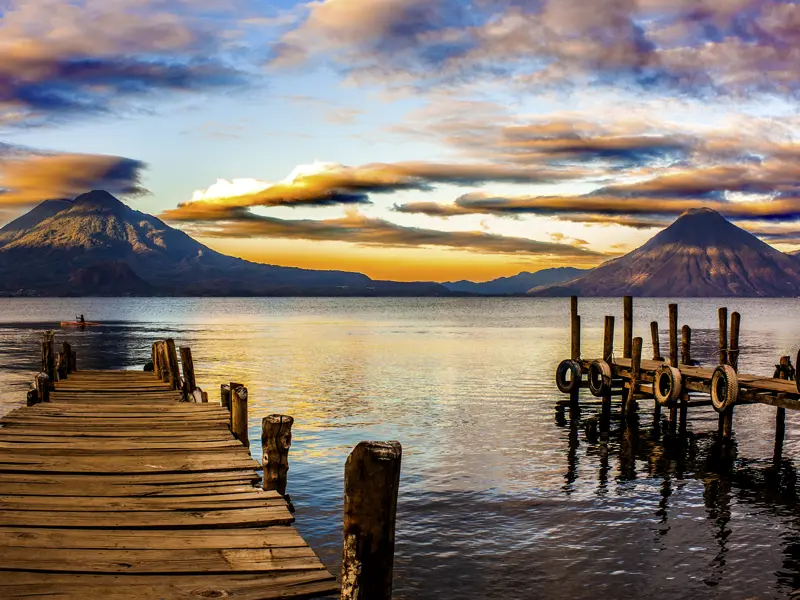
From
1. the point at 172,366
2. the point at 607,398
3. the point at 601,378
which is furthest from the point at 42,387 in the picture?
the point at 601,378

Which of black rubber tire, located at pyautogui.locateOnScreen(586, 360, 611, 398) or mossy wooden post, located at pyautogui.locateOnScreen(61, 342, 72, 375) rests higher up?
mossy wooden post, located at pyautogui.locateOnScreen(61, 342, 72, 375)

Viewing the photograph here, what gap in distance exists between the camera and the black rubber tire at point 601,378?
28.0 meters

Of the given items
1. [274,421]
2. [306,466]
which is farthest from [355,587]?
[306,466]

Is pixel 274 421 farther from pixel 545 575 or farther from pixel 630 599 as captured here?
pixel 630 599

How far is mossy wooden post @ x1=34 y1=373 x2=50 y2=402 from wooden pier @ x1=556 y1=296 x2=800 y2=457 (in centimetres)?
1856

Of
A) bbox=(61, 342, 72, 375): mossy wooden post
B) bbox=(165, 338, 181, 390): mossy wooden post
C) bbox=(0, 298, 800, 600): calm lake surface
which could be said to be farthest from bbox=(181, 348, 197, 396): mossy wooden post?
bbox=(61, 342, 72, 375): mossy wooden post

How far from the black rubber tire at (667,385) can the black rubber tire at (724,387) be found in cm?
180

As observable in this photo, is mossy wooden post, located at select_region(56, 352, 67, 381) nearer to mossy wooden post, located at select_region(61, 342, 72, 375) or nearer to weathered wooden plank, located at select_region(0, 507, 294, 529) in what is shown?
mossy wooden post, located at select_region(61, 342, 72, 375)

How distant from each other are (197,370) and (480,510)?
112 feet

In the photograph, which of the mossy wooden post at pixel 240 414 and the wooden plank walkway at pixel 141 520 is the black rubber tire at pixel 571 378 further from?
the wooden plank walkway at pixel 141 520

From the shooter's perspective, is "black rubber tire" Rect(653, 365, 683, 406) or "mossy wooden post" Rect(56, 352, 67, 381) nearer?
"black rubber tire" Rect(653, 365, 683, 406)

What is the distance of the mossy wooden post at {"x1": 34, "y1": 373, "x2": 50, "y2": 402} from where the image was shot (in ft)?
59.6

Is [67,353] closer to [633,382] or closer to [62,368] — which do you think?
[62,368]

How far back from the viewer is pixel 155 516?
8492mm
